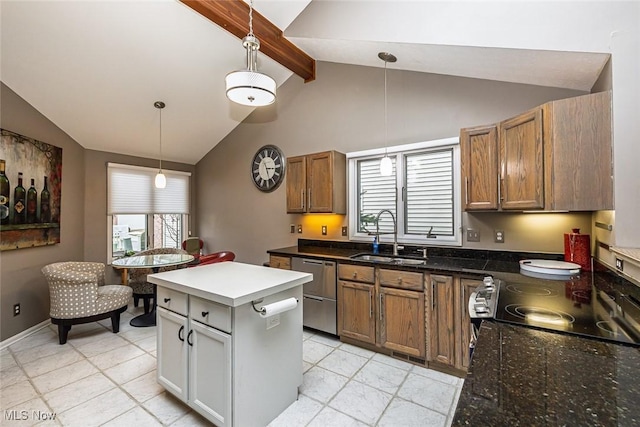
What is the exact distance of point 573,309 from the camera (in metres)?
1.42

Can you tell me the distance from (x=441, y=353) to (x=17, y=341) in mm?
4386

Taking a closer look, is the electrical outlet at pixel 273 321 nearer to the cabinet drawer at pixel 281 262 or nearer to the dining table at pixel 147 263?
the cabinet drawer at pixel 281 262

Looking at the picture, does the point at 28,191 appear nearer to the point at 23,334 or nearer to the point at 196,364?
the point at 23,334

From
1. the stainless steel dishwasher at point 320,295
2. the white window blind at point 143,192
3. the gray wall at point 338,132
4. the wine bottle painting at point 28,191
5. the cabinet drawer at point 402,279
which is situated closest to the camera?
the cabinet drawer at point 402,279

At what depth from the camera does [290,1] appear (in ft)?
9.59

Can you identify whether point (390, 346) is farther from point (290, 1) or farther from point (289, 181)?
point (290, 1)

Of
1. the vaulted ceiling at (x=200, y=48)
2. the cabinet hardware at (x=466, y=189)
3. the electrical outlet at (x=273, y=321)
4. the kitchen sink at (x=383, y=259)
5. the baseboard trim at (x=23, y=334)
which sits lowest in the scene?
the baseboard trim at (x=23, y=334)

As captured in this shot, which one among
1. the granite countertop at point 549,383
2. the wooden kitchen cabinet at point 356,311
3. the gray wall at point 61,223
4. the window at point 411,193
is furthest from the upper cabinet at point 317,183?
the gray wall at point 61,223

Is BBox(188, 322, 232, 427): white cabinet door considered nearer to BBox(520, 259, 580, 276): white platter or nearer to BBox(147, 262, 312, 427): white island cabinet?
BBox(147, 262, 312, 427): white island cabinet

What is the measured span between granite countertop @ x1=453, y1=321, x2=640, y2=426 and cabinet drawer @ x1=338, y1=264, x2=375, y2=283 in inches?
68.3

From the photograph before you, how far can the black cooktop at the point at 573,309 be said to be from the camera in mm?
1173

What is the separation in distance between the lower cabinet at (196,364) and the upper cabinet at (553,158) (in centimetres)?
234

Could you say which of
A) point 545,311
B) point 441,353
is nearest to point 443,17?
point 545,311

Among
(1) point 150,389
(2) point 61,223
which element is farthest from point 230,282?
(2) point 61,223
